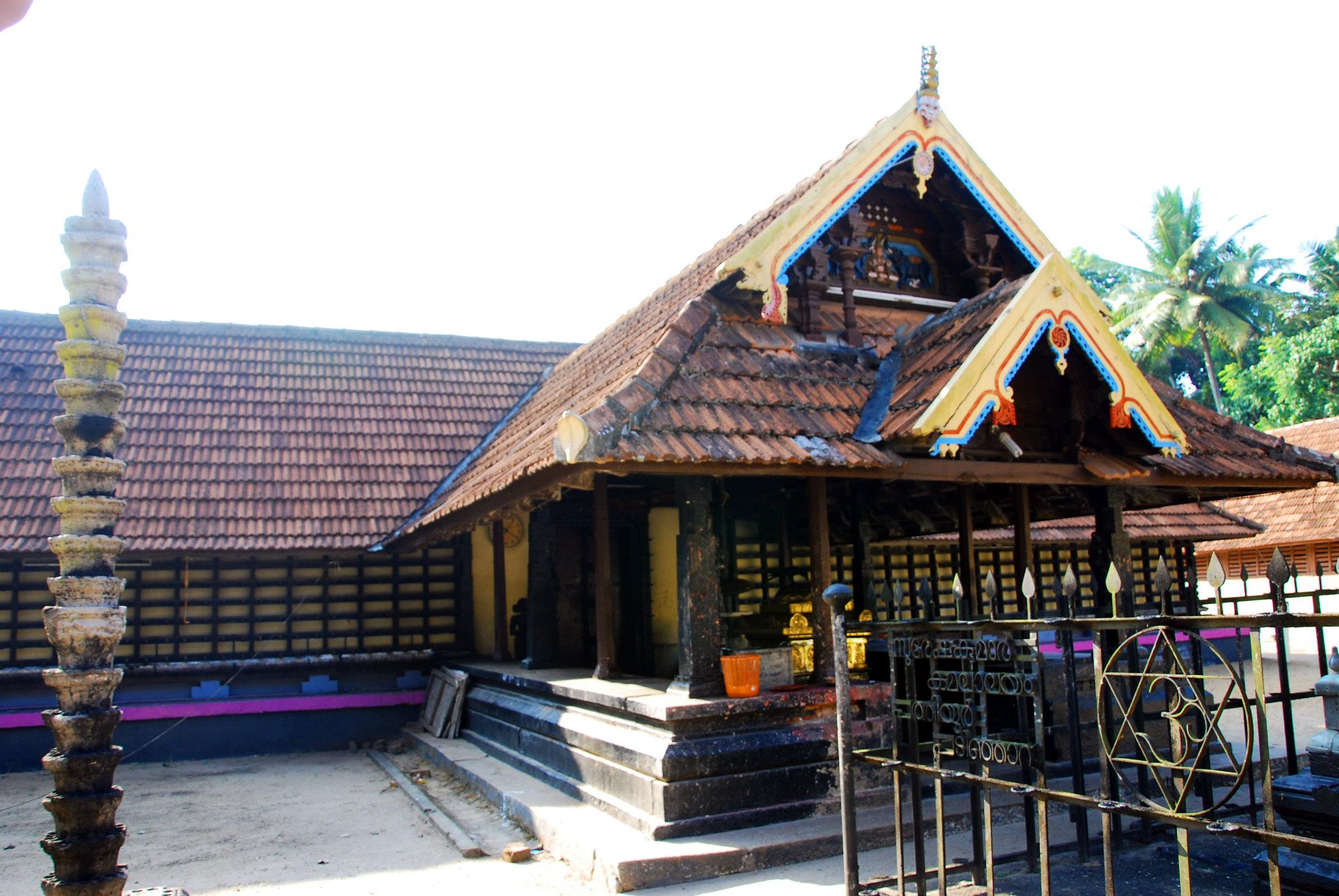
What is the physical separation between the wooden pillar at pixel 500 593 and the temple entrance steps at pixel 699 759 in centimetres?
346

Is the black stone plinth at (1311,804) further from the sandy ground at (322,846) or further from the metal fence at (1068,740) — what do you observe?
the sandy ground at (322,846)

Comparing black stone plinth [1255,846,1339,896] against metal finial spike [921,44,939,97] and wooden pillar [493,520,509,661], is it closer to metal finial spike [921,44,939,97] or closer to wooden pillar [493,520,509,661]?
metal finial spike [921,44,939,97]

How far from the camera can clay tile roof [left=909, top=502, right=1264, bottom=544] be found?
13.6m

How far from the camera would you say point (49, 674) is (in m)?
4.23

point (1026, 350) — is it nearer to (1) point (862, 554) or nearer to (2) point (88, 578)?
(1) point (862, 554)

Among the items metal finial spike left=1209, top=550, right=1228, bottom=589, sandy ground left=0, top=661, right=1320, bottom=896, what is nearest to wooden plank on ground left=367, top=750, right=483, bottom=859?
sandy ground left=0, top=661, right=1320, bottom=896

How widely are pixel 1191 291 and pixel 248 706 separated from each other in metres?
27.8

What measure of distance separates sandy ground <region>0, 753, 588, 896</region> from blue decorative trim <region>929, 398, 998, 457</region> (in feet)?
10.9

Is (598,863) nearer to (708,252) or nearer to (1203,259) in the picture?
(708,252)

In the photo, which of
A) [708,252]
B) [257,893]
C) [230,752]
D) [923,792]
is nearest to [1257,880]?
[923,792]

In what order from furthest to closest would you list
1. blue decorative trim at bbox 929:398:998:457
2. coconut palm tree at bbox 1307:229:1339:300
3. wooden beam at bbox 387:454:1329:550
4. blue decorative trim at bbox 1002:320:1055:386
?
1. coconut palm tree at bbox 1307:229:1339:300
2. blue decorative trim at bbox 1002:320:1055:386
3. blue decorative trim at bbox 929:398:998:457
4. wooden beam at bbox 387:454:1329:550

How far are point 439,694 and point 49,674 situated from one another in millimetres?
6787

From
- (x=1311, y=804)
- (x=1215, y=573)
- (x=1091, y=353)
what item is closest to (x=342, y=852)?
(x=1311, y=804)

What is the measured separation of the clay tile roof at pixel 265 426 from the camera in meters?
10.7
